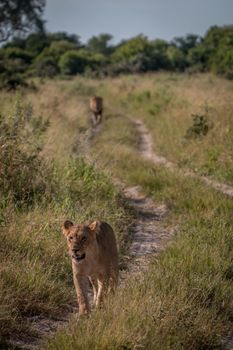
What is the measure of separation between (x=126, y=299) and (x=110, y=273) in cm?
47

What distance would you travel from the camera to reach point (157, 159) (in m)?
15.4

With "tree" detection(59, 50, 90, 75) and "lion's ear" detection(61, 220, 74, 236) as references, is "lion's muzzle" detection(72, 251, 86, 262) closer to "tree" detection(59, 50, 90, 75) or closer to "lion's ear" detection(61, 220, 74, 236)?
"lion's ear" detection(61, 220, 74, 236)

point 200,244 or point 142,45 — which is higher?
point 142,45

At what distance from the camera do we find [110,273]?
219 inches

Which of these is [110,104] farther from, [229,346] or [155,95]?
[229,346]

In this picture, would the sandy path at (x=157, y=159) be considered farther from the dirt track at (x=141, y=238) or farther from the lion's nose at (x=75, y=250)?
the lion's nose at (x=75, y=250)

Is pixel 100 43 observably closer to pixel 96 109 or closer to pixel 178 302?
pixel 96 109

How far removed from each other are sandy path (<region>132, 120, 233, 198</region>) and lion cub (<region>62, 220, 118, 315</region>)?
5408 millimetres

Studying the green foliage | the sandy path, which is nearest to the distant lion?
the sandy path

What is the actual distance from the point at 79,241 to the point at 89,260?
213 millimetres

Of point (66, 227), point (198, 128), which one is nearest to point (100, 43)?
point (198, 128)

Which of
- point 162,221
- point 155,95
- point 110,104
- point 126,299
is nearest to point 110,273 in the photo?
point 126,299

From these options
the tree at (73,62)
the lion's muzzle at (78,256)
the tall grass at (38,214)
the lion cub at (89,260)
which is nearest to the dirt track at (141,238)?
the tall grass at (38,214)

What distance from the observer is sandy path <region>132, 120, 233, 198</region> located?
38.2ft
